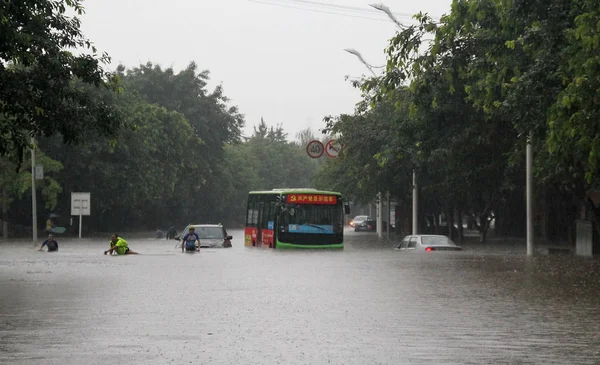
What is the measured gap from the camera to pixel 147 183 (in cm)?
8106

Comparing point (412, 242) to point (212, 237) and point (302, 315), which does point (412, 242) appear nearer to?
point (212, 237)

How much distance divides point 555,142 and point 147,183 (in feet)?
193

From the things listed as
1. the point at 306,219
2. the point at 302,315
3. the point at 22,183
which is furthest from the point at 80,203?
the point at 302,315

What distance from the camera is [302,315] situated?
16.9m

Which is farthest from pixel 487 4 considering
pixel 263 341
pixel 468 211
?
pixel 468 211

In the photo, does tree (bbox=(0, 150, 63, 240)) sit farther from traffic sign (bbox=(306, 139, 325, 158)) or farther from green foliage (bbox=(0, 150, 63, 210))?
traffic sign (bbox=(306, 139, 325, 158))

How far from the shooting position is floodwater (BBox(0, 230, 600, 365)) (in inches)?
484

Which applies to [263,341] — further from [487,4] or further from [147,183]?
[147,183]

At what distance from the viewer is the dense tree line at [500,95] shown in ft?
77.4

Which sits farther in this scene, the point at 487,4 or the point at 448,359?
the point at 487,4

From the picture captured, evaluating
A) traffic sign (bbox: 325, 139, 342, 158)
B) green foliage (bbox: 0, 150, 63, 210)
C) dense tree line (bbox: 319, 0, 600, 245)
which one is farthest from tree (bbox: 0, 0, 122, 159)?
green foliage (bbox: 0, 150, 63, 210)

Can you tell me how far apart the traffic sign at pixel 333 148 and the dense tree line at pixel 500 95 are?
3137 millimetres

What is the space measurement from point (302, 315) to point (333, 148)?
157 feet

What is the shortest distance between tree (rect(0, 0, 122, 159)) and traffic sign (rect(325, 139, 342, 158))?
35.9 metres
